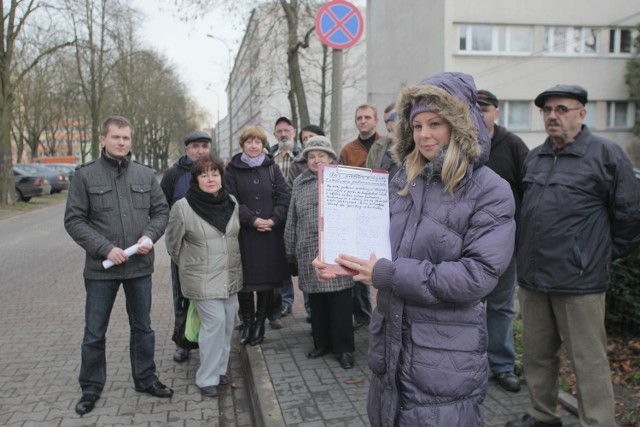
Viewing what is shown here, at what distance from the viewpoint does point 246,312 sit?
5.43 metres

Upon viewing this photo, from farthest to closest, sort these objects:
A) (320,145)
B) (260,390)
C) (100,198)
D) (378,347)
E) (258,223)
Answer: (258,223), (320,145), (260,390), (100,198), (378,347)

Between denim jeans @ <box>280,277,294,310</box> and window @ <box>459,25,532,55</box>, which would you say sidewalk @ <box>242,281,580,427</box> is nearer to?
denim jeans @ <box>280,277,294,310</box>

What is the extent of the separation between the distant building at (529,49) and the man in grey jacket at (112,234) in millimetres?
24322

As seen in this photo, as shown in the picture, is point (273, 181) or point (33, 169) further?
point (33, 169)

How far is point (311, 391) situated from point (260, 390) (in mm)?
397

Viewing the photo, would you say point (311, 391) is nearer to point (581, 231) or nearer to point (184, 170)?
point (581, 231)

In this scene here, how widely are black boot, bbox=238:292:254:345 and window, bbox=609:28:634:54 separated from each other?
29776 millimetres

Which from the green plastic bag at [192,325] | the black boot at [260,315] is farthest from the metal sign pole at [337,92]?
the green plastic bag at [192,325]

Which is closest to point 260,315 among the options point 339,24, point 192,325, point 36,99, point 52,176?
point 192,325

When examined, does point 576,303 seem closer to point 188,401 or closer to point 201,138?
point 188,401

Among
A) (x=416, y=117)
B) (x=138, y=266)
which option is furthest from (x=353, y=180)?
(x=138, y=266)

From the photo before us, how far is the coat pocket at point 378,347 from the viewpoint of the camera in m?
2.36

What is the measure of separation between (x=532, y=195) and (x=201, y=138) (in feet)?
11.0

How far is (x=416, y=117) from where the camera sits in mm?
2283
